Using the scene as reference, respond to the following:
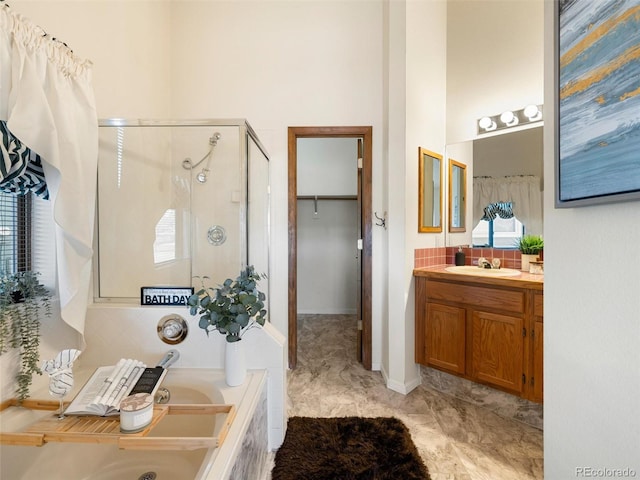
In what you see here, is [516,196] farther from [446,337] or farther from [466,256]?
[446,337]

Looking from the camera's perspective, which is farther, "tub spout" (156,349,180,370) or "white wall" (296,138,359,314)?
"white wall" (296,138,359,314)

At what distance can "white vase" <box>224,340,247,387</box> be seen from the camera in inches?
53.4

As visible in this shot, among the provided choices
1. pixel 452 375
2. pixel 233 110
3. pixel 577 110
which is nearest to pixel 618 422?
pixel 577 110

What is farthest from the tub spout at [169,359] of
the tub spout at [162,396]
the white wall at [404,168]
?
the white wall at [404,168]

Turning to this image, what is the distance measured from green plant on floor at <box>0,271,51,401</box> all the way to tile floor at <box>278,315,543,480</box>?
1.35m

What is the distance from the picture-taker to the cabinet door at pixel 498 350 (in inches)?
66.2

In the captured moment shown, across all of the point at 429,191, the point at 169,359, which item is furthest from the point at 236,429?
the point at 429,191

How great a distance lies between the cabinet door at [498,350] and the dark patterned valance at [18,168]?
7.93 ft

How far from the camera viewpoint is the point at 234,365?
4.47ft

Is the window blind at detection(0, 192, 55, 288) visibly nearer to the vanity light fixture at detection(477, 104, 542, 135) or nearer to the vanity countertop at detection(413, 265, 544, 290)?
the vanity countertop at detection(413, 265, 544, 290)

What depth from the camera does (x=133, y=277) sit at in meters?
1.75

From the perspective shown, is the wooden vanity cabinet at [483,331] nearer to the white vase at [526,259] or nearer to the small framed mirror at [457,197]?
the white vase at [526,259]

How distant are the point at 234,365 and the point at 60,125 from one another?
1312 mm

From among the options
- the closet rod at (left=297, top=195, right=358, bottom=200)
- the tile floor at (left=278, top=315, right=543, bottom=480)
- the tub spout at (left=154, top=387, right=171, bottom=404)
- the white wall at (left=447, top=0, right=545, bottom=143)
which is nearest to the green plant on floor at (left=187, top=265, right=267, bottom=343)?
the tub spout at (left=154, top=387, right=171, bottom=404)
